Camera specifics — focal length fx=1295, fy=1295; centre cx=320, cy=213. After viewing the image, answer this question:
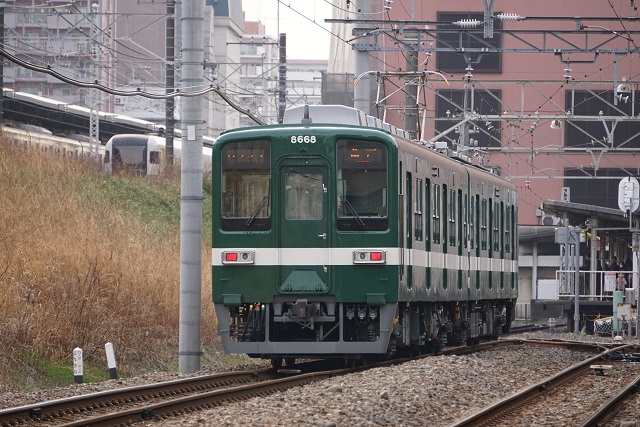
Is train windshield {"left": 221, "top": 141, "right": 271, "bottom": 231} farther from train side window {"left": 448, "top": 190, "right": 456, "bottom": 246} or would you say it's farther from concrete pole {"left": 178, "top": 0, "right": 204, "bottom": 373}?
train side window {"left": 448, "top": 190, "right": 456, "bottom": 246}

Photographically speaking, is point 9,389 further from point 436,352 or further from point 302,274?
point 436,352

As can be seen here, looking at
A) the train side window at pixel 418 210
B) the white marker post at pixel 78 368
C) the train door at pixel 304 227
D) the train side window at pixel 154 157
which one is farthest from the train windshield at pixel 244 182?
the train side window at pixel 154 157

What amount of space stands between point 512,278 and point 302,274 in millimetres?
11674

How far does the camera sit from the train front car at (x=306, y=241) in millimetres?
14938

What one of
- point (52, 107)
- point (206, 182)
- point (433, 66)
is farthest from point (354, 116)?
point (433, 66)

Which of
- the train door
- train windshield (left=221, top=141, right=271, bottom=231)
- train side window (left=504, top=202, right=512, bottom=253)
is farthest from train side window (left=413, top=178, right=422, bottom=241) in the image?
train side window (left=504, top=202, right=512, bottom=253)

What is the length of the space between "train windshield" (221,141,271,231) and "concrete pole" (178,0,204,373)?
0.72 metres

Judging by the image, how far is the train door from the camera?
49.1ft

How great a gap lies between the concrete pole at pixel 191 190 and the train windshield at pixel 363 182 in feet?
6.32

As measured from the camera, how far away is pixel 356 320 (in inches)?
599

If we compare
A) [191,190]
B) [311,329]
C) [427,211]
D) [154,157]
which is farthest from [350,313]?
[154,157]

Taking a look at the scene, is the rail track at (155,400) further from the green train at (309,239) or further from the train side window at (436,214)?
the train side window at (436,214)

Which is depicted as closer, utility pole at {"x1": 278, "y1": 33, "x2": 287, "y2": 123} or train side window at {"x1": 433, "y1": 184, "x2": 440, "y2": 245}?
train side window at {"x1": 433, "y1": 184, "x2": 440, "y2": 245}

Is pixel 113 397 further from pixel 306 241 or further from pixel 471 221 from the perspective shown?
pixel 471 221
